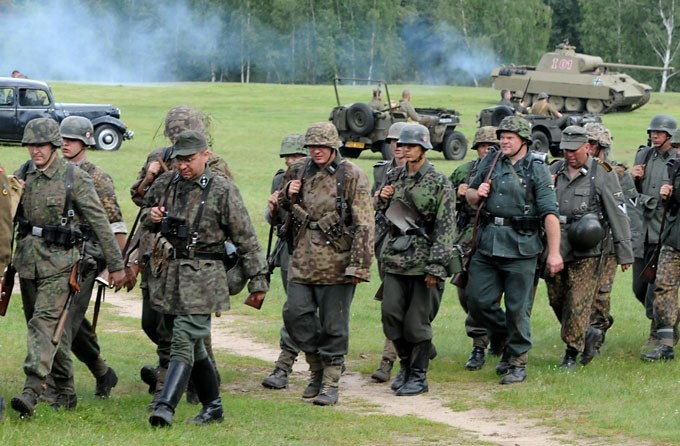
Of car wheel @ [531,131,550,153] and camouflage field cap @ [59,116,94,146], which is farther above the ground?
camouflage field cap @ [59,116,94,146]

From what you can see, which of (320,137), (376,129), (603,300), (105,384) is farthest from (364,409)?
(376,129)

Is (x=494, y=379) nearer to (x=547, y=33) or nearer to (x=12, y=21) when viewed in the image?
(x=12, y=21)

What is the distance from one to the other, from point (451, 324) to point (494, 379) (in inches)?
112

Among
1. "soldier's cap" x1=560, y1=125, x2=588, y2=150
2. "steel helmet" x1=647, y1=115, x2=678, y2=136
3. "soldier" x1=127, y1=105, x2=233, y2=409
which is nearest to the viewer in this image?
"soldier" x1=127, y1=105, x2=233, y2=409

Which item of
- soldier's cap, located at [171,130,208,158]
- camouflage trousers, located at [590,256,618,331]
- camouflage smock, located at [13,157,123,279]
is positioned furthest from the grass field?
soldier's cap, located at [171,130,208,158]

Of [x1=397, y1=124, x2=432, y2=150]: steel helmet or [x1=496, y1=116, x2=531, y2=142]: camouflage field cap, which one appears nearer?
[x1=397, y1=124, x2=432, y2=150]: steel helmet

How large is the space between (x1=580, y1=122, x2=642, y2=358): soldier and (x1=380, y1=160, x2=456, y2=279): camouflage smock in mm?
1903

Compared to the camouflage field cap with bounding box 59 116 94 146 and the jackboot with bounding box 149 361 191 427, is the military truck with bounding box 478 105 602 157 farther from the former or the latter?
the jackboot with bounding box 149 361 191 427

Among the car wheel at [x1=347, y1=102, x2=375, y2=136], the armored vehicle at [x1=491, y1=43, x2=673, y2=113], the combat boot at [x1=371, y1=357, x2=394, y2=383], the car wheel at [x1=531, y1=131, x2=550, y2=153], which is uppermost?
the armored vehicle at [x1=491, y1=43, x2=673, y2=113]

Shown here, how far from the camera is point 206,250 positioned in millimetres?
8555

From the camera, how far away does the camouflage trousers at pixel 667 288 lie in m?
11.7

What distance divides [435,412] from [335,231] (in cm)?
150

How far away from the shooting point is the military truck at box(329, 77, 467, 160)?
1197 inches

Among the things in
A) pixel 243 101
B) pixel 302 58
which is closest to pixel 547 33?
pixel 302 58
